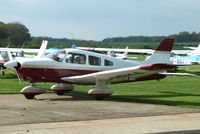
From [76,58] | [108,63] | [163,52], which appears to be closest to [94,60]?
[108,63]

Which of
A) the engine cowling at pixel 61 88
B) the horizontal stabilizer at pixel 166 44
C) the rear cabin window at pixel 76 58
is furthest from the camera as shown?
the engine cowling at pixel 61 88

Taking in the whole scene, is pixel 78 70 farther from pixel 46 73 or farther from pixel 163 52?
pixel 163 52

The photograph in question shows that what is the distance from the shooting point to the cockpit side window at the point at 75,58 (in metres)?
17.0

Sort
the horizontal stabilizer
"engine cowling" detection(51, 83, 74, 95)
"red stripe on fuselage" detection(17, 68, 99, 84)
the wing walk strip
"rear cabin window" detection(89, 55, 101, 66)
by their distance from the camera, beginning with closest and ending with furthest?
1. the wing walk strip
2. "red stripe on fuselage" detection(17, 68, 99, 84)
3. the horizontal stabilizer
4. "rear cabin window" detection(89, 55, 101, 66)
5. "engine cowling" detection(51, 83, 74, 95)

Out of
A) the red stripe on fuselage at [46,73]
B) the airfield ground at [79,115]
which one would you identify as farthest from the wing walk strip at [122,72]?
the airfield ground at [79,115]

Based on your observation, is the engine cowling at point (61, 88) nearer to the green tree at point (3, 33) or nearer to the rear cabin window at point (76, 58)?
the rear cabin window at point (76, 58)

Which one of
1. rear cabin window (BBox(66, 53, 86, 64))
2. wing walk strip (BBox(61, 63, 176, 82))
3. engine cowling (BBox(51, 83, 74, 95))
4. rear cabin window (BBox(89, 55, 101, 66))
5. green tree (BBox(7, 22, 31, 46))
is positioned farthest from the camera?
green tree (BBox(7, 22, 31, 46))

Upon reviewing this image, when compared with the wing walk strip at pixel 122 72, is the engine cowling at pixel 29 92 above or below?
below

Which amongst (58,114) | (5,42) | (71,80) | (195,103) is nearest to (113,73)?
(71,80)

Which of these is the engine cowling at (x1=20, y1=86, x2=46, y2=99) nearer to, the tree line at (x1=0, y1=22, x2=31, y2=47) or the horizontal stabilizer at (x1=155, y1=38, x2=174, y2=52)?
the horizontal stabilizer at (x1=155, y1=38, x2=174, y2=52)

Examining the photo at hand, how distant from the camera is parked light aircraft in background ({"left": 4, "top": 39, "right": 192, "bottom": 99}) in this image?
1616cm

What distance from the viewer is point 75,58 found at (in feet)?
56.2

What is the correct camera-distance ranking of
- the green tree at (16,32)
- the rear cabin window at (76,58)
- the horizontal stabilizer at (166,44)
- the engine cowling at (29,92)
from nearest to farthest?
the engine cowling at (29,92) → the rear cabin window at (76,58) → the horizontal stabilizer at (166,44) → the green tree at (16,32)

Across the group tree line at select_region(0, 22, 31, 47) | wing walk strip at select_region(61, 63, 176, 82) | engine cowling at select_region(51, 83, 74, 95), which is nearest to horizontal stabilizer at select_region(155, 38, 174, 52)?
wing walk strip at select_region(61, 63, 176, 82)
